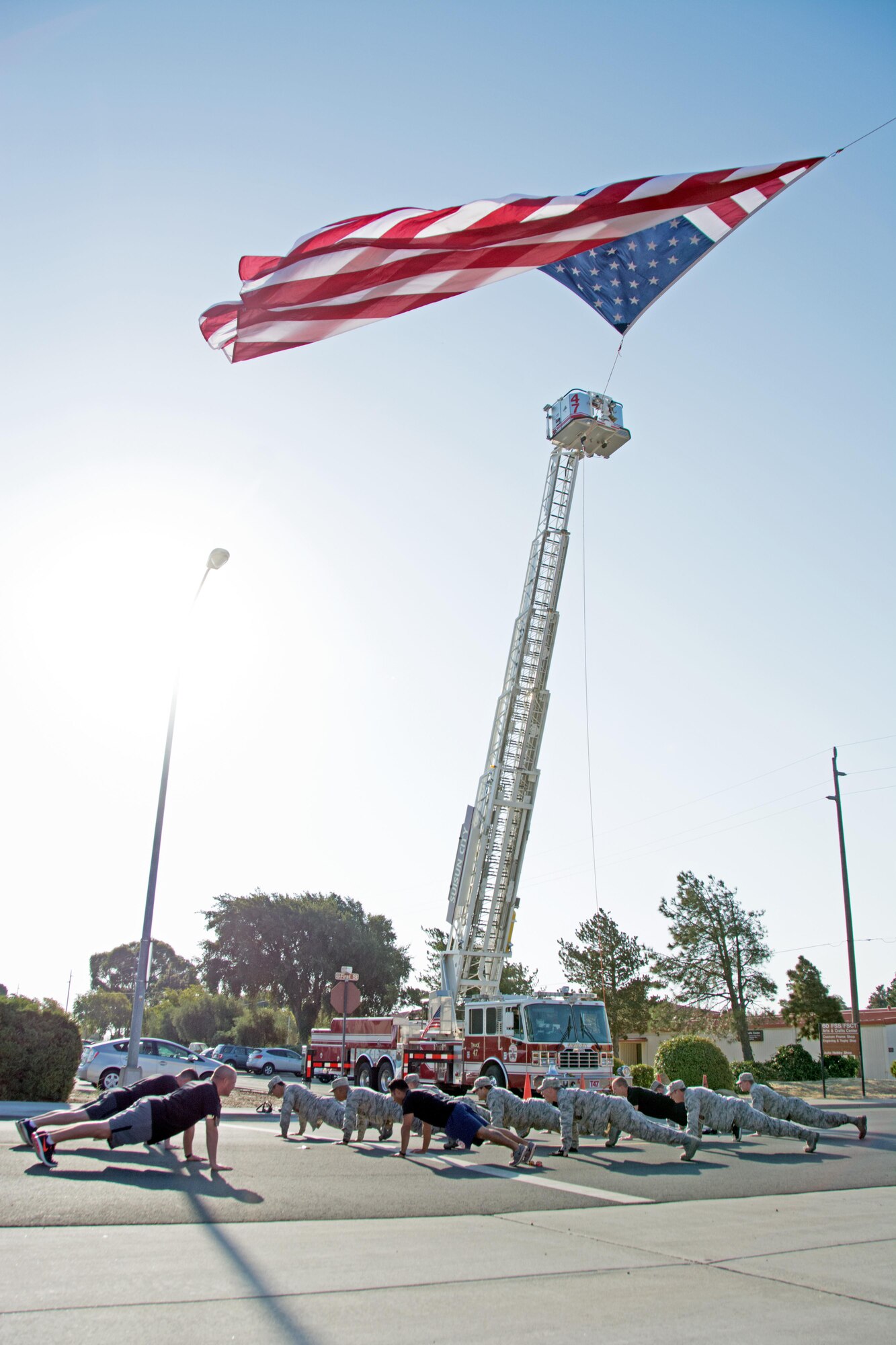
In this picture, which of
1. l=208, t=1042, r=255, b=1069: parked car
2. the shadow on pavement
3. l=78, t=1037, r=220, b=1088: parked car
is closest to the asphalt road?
the shadow on pavement

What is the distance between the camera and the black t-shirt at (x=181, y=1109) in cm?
892

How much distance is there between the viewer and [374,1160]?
1116cm

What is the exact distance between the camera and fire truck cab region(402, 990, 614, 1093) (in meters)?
18.1

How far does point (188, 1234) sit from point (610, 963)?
38.8 metres

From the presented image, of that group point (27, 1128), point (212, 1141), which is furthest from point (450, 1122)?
point (27, 1128)

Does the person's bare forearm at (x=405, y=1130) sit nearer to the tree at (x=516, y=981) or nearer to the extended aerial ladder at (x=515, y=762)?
the extended aerial ladder at (x=515, y=762)

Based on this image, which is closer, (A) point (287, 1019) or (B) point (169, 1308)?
(B) point (169, 1308)

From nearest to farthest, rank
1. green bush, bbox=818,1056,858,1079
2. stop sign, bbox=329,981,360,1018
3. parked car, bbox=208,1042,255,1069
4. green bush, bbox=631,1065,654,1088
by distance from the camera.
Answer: stop sign, bbox=329,981,360,1018
green bush, bbox=631,1065,654,1088
green bush, bbox=818,1056,858,1079
parked car, bbox=208,1042,255,1069

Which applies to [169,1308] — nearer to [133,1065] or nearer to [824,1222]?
[824,1222]

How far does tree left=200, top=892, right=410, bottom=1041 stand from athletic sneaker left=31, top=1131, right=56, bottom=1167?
52207mm

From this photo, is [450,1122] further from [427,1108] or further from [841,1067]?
[841,1067]

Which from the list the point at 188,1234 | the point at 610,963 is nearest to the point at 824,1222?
the point at 188,1234

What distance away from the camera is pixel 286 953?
59.7m

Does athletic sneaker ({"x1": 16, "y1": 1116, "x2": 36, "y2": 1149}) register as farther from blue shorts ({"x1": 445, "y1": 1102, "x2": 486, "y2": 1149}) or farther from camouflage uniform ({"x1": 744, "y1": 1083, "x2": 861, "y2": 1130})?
camouflage uniform ({"x1": 744, "y1": 1083, "x2": 861, "y2": 1130})
